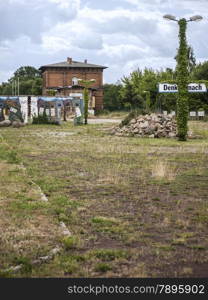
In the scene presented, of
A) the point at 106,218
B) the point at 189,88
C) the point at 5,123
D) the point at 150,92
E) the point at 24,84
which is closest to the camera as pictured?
the point at 106,218

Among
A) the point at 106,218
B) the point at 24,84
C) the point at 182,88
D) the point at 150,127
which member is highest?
the point at 24,84

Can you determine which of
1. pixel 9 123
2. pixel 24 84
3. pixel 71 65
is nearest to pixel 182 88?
pixel 9 123

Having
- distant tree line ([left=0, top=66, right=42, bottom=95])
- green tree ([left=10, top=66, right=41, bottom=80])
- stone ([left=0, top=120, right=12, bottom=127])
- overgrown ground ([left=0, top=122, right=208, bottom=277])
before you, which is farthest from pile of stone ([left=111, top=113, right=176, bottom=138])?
green tree ([left=10, top=66, right=41, bottom=80])

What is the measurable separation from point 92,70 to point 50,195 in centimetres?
8835

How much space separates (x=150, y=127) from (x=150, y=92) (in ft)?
95.7

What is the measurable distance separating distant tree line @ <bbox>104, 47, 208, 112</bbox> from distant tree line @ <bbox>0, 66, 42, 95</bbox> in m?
14.8

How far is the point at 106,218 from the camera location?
8.65m

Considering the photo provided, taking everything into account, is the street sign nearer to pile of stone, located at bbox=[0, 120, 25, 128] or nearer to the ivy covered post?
the ivy covered post

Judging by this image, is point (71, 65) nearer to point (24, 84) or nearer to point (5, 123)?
point (24, 84)

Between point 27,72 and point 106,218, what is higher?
point 27,72

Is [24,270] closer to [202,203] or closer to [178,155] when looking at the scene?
[202,203]

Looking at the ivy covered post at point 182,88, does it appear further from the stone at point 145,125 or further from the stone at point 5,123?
the stone at point 5,123

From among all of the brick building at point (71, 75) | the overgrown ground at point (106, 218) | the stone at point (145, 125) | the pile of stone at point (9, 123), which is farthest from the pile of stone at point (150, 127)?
the brick building at point (71, 75)

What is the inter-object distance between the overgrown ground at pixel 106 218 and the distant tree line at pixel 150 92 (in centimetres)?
3279
